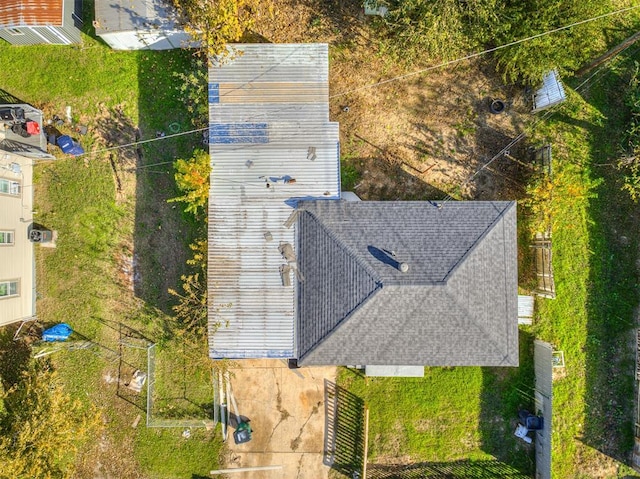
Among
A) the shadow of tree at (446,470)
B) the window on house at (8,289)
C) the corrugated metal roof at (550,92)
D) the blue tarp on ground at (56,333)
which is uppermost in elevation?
the corrugated metal roof at (550,92)

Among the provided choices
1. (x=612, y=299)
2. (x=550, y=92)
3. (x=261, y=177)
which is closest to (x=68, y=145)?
(x=261, y=177)

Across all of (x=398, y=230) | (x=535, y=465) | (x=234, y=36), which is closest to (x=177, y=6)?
(x=234, y=36)

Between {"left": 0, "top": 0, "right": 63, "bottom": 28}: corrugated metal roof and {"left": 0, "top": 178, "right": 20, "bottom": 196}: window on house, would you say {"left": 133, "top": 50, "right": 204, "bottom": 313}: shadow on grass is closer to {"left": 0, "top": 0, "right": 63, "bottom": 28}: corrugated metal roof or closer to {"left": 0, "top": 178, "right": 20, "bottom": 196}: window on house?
{"left": 0, "top": 0, "right": 63, "bottom": 28}: corrugated metal roof

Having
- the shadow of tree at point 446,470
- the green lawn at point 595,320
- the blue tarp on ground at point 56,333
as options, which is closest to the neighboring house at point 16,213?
the blue tarp on ground at point 56,333

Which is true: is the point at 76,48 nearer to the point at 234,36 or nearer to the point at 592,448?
the point at 234,36

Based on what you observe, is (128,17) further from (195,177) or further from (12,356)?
(12,356)

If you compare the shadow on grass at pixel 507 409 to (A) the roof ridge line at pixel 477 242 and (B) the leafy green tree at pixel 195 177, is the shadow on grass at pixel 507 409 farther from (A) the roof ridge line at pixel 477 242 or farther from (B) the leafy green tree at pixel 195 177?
(B) the leafy green tree at pixel 195 177
